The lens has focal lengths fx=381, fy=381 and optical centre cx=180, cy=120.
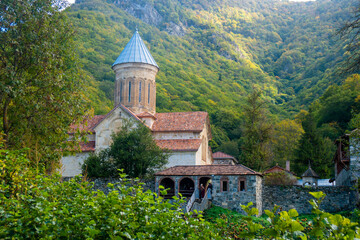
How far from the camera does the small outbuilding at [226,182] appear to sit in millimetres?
19094

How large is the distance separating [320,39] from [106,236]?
3560 inches

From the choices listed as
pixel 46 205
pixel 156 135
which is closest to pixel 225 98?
pixel 156 135

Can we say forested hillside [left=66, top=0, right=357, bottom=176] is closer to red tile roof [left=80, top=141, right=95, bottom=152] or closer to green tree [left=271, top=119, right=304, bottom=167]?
green tree [left=271, top=119, right=304, bottom=167]

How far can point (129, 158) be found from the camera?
72.1 feet

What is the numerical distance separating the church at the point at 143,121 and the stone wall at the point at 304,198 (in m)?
5.96

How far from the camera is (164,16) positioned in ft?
313

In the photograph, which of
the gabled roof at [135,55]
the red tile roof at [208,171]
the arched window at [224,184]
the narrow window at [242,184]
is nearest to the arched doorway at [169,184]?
the red tile roof at [208,171]

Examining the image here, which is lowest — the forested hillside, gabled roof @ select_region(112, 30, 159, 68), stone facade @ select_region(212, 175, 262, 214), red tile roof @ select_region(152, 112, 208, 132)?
stone facade @ select_region(212, 175, 262, 214)

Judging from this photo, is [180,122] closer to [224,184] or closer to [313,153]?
[224,184]

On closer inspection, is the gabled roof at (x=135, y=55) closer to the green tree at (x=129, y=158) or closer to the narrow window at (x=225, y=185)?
the green tree at (x=129, y=158)

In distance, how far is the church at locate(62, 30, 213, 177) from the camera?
26062mm

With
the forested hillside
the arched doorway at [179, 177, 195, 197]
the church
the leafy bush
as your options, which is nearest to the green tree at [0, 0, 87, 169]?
the leafy bush

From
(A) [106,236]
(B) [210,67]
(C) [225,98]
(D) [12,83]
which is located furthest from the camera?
(B) [210,67]

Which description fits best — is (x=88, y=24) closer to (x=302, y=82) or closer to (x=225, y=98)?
(x=225, y=98)
